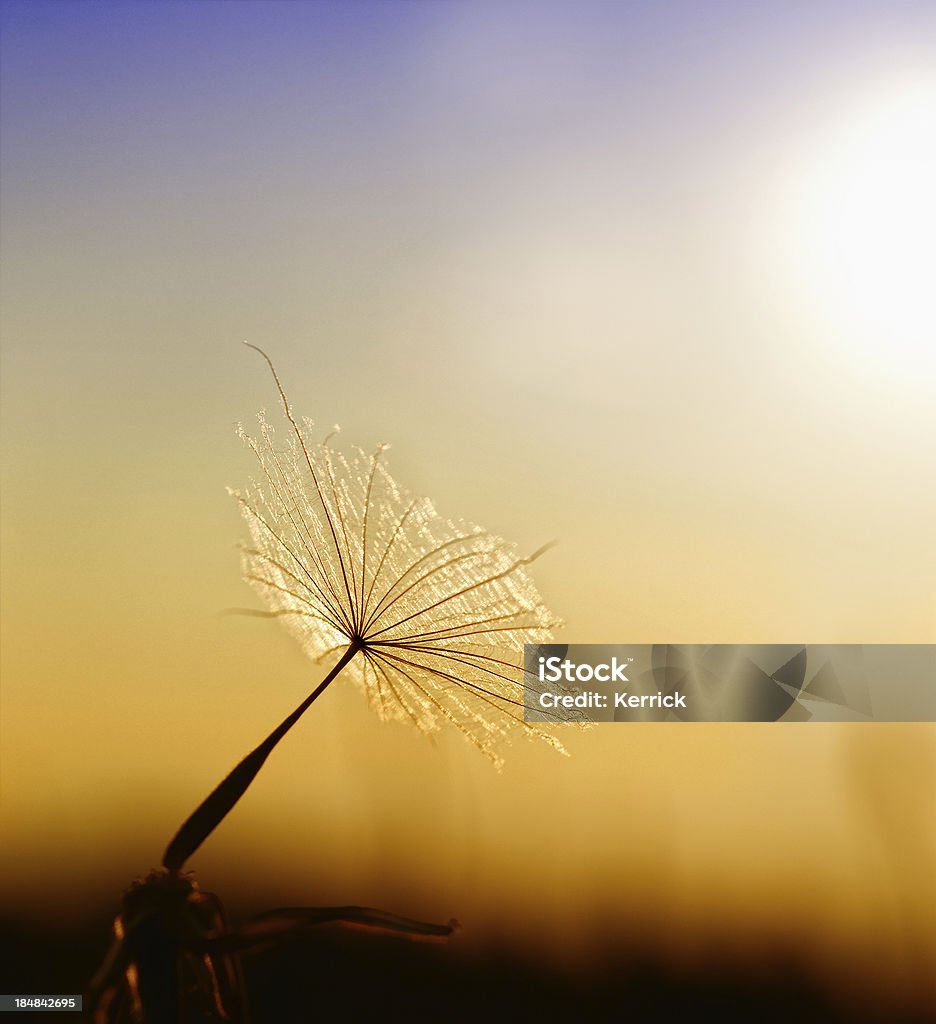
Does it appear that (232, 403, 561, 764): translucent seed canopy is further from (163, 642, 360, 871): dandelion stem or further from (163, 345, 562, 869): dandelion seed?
(163, 642, 360, 871): dandelion stem

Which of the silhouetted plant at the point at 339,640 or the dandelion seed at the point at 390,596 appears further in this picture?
the dandelion seed at the point at 390,596

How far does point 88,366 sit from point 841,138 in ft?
4.14

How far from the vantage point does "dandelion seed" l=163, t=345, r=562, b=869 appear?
73cm

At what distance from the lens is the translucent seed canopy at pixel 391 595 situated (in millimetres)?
732

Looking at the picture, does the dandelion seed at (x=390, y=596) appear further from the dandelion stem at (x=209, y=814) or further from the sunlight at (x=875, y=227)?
the sunlight at (x=875, y=227)

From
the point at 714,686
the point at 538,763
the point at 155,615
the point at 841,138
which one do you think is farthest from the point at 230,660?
the point at 841,138

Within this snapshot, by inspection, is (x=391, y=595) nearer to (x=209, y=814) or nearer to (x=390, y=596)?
(x=390, y=596)

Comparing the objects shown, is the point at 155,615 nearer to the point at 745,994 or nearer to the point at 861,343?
the point at 745,994

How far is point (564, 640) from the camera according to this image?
4.34ft

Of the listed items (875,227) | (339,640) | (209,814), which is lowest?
(209,814)

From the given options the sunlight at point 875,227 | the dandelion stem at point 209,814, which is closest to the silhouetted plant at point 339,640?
the dandelion stem at point 209,814

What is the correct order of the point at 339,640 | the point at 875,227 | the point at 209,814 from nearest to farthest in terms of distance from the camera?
1. the point at 209,814
2. the point at 339,640
3. the point at 875,227

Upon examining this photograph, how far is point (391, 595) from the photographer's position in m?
0.77

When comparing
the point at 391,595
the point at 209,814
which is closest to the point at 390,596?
the point at 391,595
